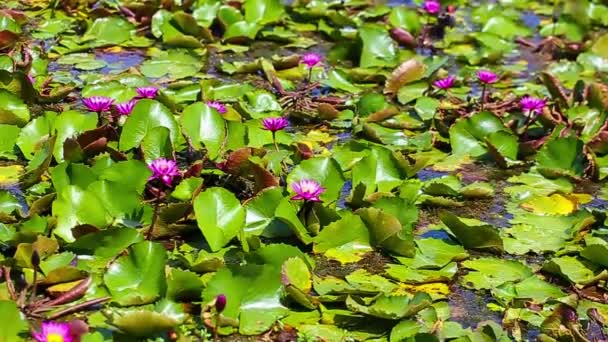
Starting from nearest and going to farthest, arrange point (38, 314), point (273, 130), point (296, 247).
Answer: point (38, 314) < point (296, 247) < point (273, 130)

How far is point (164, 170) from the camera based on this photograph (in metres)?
2.78

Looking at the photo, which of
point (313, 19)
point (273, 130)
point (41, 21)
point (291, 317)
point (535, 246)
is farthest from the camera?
point (313, 19)

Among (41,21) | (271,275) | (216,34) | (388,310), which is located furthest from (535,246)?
(41,21)

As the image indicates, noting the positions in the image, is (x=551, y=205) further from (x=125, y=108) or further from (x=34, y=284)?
(x=34, y=284)

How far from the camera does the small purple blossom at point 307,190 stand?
2.82 meters

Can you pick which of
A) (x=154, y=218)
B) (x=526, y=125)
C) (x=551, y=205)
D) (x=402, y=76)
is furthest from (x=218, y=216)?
(x=402, y=76)

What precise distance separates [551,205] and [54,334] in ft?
5.95

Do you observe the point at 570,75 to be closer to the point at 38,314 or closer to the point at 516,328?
the point at 516,328

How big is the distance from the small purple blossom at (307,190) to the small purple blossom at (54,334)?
87 cm

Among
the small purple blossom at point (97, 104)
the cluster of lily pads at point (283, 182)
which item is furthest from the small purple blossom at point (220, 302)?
the small purple blossom at point (97, 104)

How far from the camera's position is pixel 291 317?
2.49 meters

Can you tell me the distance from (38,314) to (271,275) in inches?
22.4

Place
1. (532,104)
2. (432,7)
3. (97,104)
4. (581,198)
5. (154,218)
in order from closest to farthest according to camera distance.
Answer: (154,218)
(97,104)
(581,198)
(532,104)
(432,7)

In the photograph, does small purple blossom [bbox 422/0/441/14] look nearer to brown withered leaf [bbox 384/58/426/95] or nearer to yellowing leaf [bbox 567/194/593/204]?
brown withered leaf [bbox 384/58/426/95]
